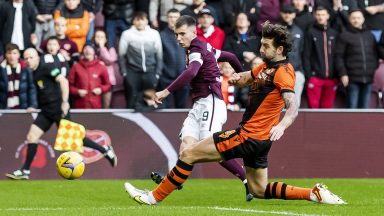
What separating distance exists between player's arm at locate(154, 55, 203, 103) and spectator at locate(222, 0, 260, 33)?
23.5ft

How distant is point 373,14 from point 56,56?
6.68 m

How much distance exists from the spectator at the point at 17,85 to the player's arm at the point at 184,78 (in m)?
6.18

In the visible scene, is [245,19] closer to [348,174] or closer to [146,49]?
[146,49]

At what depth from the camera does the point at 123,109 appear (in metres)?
18.0

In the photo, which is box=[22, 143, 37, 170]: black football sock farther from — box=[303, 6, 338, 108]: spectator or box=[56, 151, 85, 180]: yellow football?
box=[303, 6, 338, 108]: spectator

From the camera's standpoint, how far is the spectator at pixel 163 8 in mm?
19625

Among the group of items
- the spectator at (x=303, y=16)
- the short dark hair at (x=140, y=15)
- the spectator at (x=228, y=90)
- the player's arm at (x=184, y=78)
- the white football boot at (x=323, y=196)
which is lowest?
the spectator at (x=228, y=90)

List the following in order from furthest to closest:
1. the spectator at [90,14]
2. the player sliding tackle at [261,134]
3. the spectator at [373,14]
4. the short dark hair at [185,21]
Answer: the spectator at [373,14] → the spectator at [90,14] → the short dark hair at [185,21] → the player sliding tackle at [261,134]

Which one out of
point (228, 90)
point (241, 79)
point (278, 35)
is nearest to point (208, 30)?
point (228, 90)

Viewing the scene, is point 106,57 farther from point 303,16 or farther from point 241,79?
point 241,79

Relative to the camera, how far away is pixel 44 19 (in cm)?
1928

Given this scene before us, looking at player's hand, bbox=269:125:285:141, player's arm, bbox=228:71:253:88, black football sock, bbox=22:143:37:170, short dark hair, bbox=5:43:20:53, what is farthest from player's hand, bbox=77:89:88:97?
player's hand, bbox=269:125:285:141

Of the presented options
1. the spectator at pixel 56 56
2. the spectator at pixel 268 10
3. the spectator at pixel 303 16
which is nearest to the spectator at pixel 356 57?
the spectator at pixel 303 16

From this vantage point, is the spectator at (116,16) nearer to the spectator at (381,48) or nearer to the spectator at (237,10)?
the spectator at (237,10)
